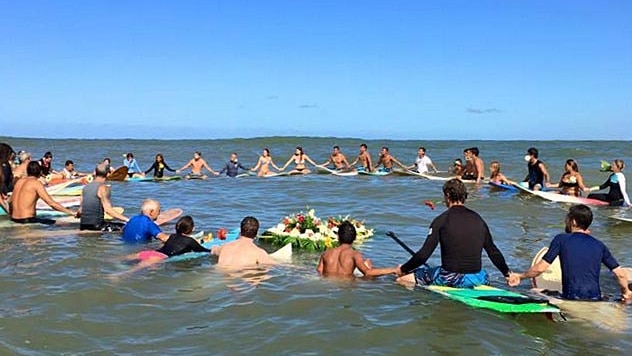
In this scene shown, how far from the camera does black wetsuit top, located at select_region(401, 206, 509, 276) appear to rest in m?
6.23

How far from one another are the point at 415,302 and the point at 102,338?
3.31 m

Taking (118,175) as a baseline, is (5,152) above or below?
above

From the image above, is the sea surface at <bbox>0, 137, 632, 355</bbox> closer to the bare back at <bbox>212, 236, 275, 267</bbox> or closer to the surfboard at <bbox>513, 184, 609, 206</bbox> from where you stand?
the bare back at <bbox>212, 236, 275, 267</bbox>

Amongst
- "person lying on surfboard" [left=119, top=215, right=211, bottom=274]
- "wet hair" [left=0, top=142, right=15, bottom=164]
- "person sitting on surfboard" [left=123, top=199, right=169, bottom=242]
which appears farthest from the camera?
"wet hair" [left=0, top=142, right=15, bottom=164]

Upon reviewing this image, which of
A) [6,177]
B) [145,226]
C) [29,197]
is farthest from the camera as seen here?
[6,177]

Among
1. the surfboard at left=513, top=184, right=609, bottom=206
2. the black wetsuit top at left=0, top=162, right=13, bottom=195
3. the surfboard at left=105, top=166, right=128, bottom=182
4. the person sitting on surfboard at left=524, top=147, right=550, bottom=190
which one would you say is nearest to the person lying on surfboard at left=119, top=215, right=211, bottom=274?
the black wetsuit top at left=0, top=162, right=13, bottom=195

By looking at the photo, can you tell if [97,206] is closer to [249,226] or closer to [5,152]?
[5,152]

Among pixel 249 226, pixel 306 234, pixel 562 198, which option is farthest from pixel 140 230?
pixel 562 198

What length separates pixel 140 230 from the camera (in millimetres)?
10062

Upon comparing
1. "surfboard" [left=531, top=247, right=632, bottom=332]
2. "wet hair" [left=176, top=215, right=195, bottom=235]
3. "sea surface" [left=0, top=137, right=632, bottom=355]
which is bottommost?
"sea surface" [left=0, top=137, right=632, bottom=355]

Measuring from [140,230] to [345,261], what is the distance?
4.10 m

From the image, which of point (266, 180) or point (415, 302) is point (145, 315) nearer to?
point (415, 302)

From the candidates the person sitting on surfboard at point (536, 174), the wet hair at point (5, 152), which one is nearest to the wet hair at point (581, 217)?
the wet hair at point (5, 152)

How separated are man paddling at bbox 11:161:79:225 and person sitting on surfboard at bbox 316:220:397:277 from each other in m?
5.98
